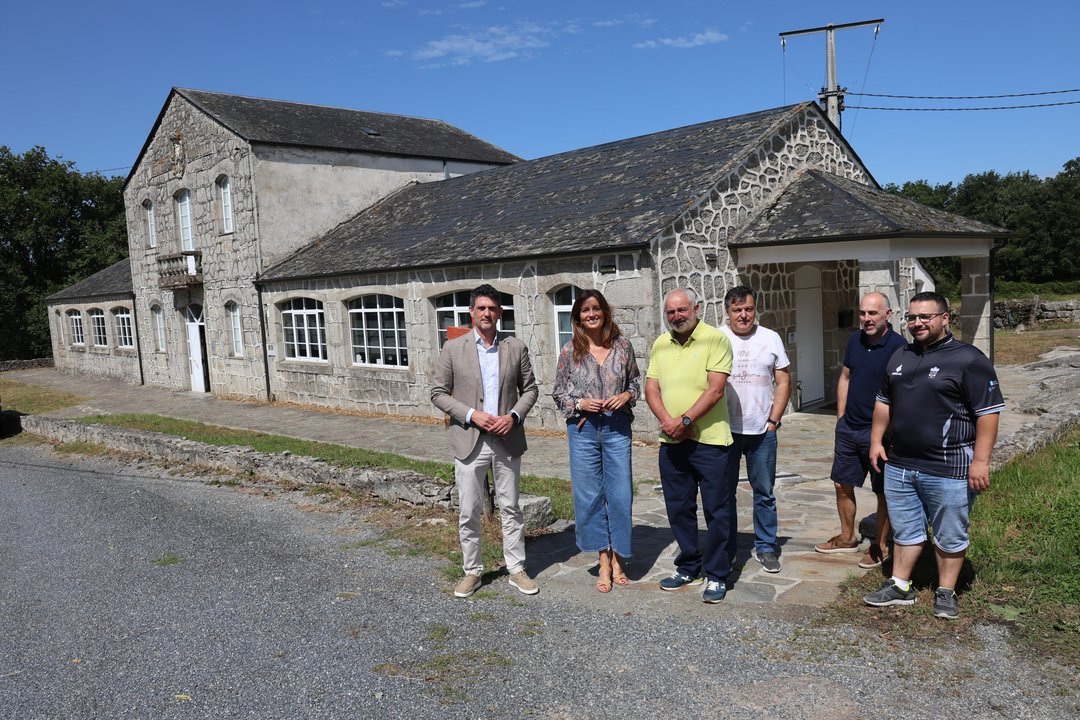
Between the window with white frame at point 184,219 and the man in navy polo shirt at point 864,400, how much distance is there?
18.8m

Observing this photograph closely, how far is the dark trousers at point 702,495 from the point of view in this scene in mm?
4797

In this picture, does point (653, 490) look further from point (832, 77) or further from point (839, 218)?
point (832, 77)

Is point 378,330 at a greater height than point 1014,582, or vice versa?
point 378,330

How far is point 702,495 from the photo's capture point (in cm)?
474

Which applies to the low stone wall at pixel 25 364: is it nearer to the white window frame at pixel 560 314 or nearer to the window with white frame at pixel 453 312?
the window with white frame at pixel 453 312

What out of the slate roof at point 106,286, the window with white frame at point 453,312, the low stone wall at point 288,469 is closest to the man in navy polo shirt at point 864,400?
the low stone wall at point 288,469

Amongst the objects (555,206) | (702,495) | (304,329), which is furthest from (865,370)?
(304,329)

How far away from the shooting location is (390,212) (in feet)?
60.0

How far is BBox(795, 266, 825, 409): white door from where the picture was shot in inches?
509

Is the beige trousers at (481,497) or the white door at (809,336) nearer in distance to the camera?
the beige trousers at (481,497)

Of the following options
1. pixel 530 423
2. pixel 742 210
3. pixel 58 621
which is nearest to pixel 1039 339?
pixel 742 210

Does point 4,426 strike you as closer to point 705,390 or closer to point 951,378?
point 705,390

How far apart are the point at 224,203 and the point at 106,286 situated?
10.4 meters

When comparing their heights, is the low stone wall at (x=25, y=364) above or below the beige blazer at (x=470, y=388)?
below
